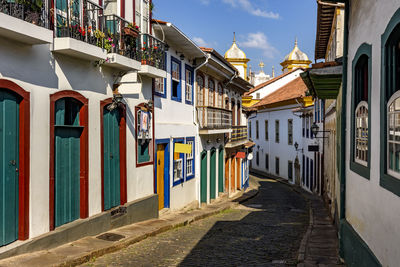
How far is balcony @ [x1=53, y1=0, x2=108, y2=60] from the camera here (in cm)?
752

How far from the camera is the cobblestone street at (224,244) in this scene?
7.77 m

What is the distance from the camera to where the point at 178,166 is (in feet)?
47.0

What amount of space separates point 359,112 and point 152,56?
597 cm

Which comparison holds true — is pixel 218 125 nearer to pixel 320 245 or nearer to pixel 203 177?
pixel 203 177

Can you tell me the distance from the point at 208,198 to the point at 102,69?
985cm

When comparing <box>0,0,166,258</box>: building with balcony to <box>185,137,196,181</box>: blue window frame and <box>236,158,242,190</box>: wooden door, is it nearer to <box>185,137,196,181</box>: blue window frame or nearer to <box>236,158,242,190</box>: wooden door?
<box>185,137,196,181</box>: blue window frame

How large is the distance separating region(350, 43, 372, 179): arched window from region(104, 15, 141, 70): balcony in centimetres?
476

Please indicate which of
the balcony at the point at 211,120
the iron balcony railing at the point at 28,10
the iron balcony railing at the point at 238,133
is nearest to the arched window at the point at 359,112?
the iron balcony railing at the point at 28,10

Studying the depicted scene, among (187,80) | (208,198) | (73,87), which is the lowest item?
(208,198)

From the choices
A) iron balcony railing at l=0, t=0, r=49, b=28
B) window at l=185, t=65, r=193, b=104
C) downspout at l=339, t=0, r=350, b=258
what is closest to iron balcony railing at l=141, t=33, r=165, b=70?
window at l=185, t=65, r=193, b=104

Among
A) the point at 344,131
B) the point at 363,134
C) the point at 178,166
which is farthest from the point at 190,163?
the point at 363,134

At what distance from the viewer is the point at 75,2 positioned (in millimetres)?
8008

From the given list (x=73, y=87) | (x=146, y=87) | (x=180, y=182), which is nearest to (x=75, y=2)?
(x=73, y=87)

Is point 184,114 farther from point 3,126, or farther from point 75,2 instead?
point 3,126
